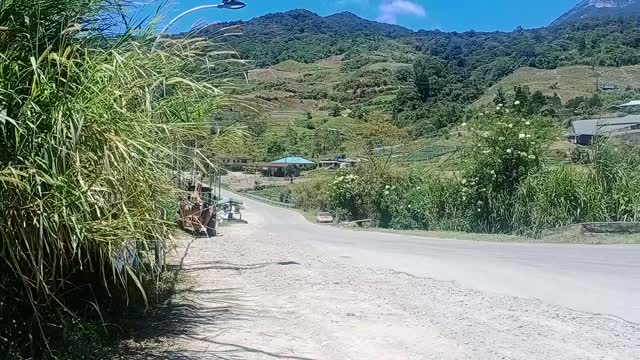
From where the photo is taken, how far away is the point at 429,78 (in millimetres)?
107812

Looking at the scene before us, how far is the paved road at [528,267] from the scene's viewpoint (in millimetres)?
9312

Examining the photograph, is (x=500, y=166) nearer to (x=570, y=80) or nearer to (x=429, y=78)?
(x=570, y=80)

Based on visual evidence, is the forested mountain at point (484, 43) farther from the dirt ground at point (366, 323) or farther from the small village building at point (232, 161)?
the dirt ground at point (366, 323)

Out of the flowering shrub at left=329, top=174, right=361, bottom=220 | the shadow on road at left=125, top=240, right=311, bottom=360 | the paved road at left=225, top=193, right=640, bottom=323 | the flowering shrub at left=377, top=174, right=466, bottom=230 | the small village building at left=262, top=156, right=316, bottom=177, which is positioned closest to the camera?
the shadow on road at left=125, top=240, right=311, bottom=360

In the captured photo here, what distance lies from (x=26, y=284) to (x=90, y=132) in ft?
3.68

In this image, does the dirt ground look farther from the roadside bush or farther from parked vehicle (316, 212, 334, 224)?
the roadside bush

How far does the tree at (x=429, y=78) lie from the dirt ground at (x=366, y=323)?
92.3 m

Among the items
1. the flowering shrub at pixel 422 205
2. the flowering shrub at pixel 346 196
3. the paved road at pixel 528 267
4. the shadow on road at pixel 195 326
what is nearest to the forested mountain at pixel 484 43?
the flowering shrub at pixel 346 196

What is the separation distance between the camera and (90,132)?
15.0 feet

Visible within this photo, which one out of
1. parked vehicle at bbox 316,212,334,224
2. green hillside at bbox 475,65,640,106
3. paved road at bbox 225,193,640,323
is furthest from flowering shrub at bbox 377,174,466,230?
green hillside at bbox 475,65,640,106

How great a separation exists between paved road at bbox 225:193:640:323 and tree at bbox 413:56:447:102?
282ft

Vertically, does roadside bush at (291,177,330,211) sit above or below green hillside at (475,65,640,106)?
below

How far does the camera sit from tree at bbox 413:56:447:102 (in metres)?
103

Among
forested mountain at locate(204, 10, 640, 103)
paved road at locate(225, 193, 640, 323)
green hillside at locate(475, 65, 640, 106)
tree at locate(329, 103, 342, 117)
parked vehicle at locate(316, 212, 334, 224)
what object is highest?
forested mountain at locate(204, 10, 640, 103)
